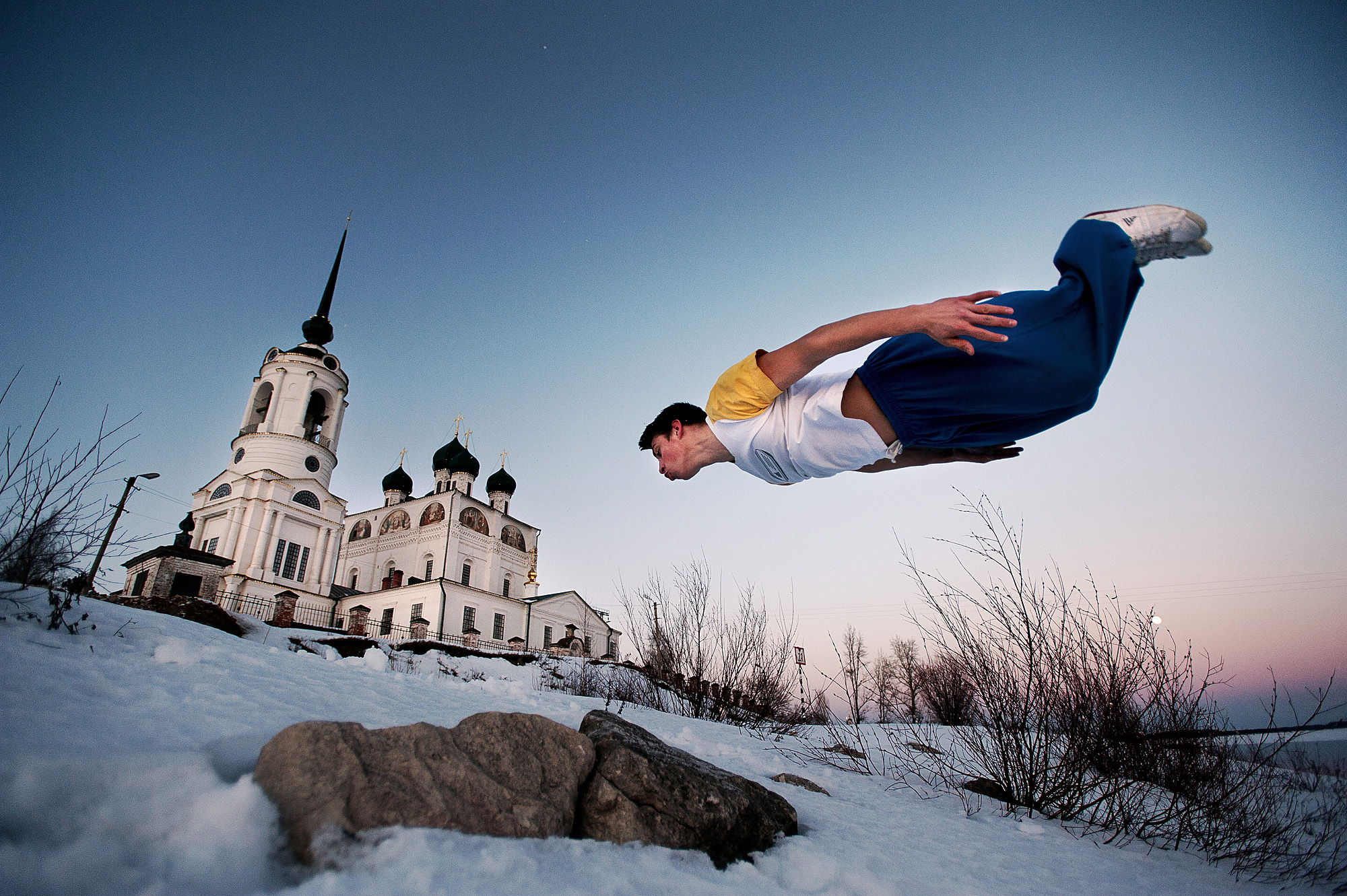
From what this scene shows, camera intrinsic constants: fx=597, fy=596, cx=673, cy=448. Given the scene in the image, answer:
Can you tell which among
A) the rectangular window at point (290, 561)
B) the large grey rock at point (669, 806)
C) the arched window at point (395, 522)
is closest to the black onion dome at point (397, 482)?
the arched window at point (395, 522)

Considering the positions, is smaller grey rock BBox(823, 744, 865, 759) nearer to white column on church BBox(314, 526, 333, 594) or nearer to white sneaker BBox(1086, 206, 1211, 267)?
white sneaker BBox(1086, 206, 1211, 267)

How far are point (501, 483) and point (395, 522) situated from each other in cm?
717

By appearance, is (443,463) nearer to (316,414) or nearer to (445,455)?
(445,455)

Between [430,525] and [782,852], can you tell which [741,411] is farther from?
[430,525]

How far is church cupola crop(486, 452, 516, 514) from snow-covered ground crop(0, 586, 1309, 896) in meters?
38.2

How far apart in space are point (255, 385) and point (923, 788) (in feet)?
133

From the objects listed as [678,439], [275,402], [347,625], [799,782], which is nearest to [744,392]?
[678,439]

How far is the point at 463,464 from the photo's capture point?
40625 mm

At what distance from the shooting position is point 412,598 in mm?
32906

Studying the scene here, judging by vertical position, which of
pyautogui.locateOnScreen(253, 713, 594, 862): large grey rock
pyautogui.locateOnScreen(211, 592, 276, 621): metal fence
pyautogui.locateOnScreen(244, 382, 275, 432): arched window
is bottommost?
pyautogui.locateOnScreen(253, 713, 594, 862): large grey rock

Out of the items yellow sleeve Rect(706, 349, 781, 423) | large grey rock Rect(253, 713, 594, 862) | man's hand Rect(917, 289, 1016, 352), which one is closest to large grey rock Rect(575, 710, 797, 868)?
large grey rock Rect(253, 713, 594, 862)

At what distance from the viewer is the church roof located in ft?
137

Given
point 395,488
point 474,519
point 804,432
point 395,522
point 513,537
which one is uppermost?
point 395,488

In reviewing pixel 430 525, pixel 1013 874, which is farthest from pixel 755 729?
pixel 430 525
